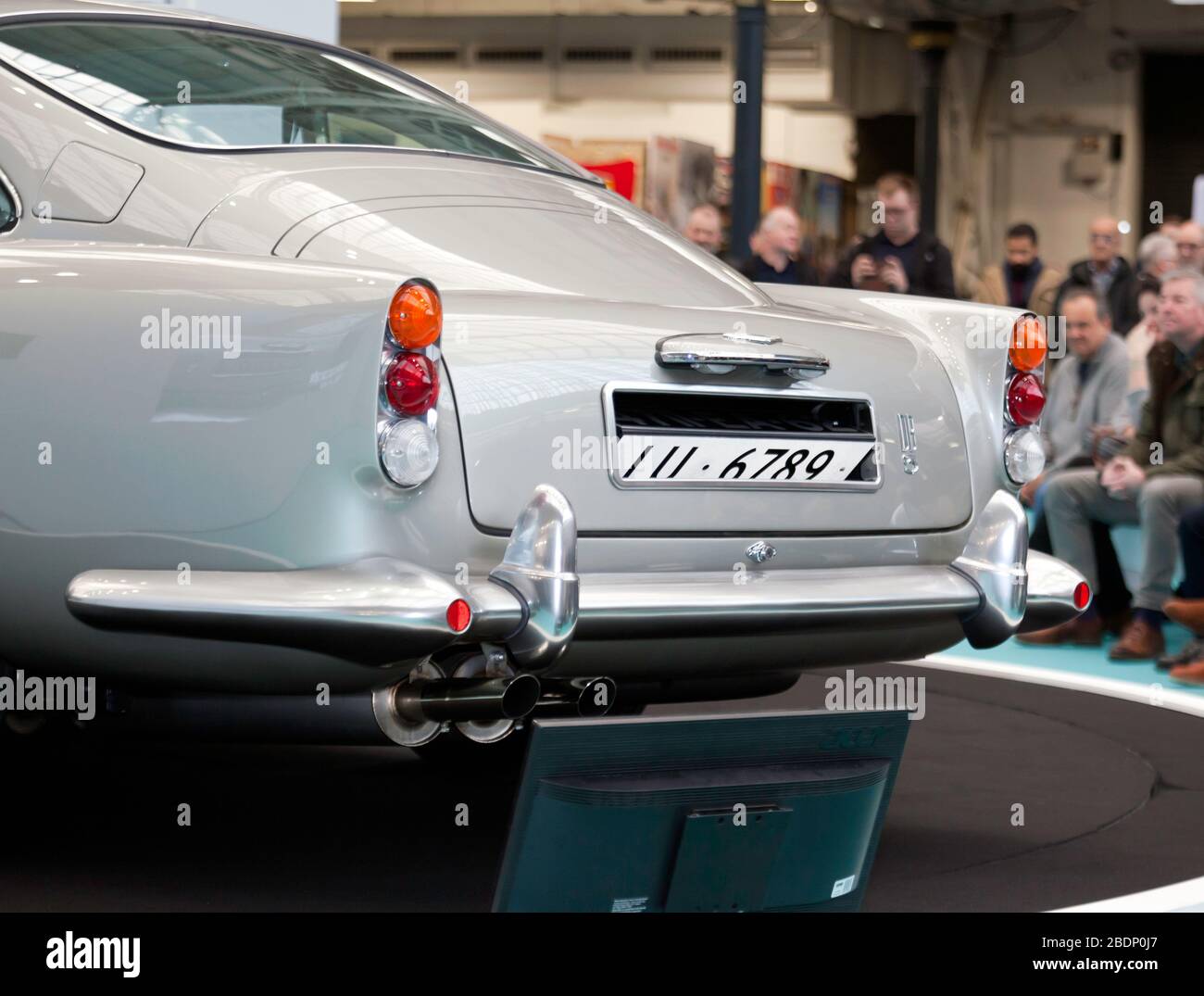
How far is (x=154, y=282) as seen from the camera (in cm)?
293

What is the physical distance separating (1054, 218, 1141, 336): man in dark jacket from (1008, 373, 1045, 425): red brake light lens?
662 cm

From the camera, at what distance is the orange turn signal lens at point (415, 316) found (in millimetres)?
2848

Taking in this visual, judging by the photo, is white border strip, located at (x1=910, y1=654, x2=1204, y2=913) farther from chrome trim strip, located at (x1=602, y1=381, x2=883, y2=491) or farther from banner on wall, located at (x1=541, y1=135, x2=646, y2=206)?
banner on wall, located at (x1=541, y1=135, x2=646, y2=206)

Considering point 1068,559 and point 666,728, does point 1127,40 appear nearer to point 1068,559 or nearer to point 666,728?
point 1068,559

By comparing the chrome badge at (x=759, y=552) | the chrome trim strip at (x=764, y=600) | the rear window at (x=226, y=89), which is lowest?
the chrome trim strip at (x=764, y=600)

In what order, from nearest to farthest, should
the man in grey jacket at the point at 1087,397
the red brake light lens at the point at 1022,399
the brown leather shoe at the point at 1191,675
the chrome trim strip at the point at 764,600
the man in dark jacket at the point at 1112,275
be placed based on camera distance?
the chrome trim strip at the point at 764,600 < the red brake light lens at the point at 1022,399 < the brown leather shoe at the point at 1191,675 < the man in grey jacket at the point at 1087,397 < the man in dark jacket at the point at 1112,275

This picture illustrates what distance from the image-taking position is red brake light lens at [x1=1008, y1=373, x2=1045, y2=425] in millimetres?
3707

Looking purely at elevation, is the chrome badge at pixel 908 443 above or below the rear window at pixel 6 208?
below

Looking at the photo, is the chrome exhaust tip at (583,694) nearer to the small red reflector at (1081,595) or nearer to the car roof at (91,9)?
the small red reflector at (1081,595)

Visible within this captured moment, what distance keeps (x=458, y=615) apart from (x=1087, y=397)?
5371 millimetres

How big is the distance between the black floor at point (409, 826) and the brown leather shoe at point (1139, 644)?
152cm

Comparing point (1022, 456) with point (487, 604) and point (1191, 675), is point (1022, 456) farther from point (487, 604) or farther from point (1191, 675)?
point (1191, 675)

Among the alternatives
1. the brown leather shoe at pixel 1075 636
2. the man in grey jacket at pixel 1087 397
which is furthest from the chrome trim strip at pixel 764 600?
the man in grey jacket at pixel 1087 397
